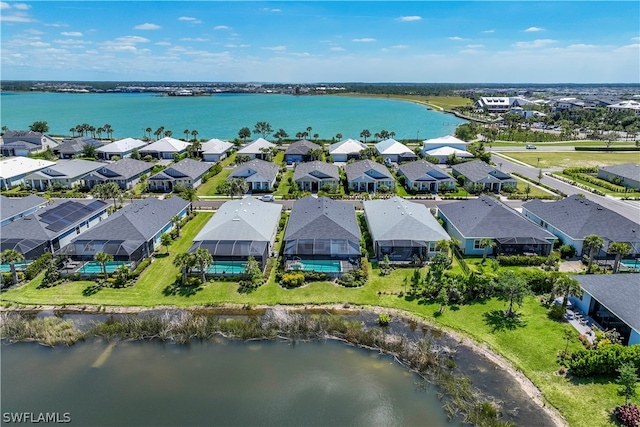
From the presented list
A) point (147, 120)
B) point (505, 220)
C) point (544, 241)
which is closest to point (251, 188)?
point (505, 220)

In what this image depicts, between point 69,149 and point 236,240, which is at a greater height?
point 69,149

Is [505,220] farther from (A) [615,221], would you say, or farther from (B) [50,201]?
(B) [50,201]

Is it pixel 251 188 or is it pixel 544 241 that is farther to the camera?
pixel 251 188

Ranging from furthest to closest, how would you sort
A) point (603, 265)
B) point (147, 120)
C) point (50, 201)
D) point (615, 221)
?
point (147, 120)
point (50, 201)
point (615, 221)
point (603, 265)

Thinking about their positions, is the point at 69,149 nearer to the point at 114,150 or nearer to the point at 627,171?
the point at 114,150

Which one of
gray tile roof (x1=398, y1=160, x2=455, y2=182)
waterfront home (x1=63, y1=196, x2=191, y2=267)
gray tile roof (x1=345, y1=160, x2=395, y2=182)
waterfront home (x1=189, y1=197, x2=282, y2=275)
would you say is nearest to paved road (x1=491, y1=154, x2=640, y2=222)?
gray tile roof (x1=398, y1=160, x2=455, y2=182)

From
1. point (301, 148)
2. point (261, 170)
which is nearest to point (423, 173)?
point (261, 170)

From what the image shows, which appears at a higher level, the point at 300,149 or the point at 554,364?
the point at 300,149
